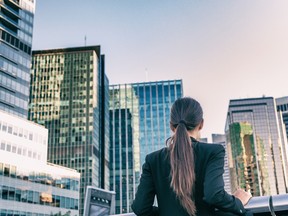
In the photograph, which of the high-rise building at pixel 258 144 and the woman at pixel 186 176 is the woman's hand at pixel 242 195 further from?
the high-rise building at pixel 258 144

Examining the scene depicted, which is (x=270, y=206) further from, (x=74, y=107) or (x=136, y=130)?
(x=136, y=130)

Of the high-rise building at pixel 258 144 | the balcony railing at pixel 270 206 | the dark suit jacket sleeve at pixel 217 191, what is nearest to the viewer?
the dark suit jacket sleeve at pixel 217 191

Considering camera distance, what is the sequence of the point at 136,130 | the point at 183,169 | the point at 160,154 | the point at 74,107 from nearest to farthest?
the point at 183,169 → the point at 160,154 → the point at 74,107 → the point at 136,130

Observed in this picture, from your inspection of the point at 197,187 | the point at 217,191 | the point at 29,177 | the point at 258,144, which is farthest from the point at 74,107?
the point at 217,191

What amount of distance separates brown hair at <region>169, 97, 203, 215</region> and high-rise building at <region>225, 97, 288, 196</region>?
18543cm

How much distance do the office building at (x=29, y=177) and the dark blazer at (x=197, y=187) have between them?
192 ft

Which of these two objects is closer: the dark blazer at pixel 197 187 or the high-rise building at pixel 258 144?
the dark blazer at pixel 197 187

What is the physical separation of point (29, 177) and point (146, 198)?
209 feet

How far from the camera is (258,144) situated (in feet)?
601

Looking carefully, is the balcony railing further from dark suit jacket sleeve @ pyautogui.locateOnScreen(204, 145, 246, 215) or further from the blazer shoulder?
the blazer shoulder

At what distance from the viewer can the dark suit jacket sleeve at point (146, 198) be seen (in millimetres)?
2369

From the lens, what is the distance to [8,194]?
57.3m

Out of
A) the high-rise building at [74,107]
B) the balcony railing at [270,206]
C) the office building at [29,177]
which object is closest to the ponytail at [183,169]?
the balcony railing at [270,206]

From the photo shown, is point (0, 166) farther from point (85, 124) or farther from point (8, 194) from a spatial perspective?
point (85, 124)
